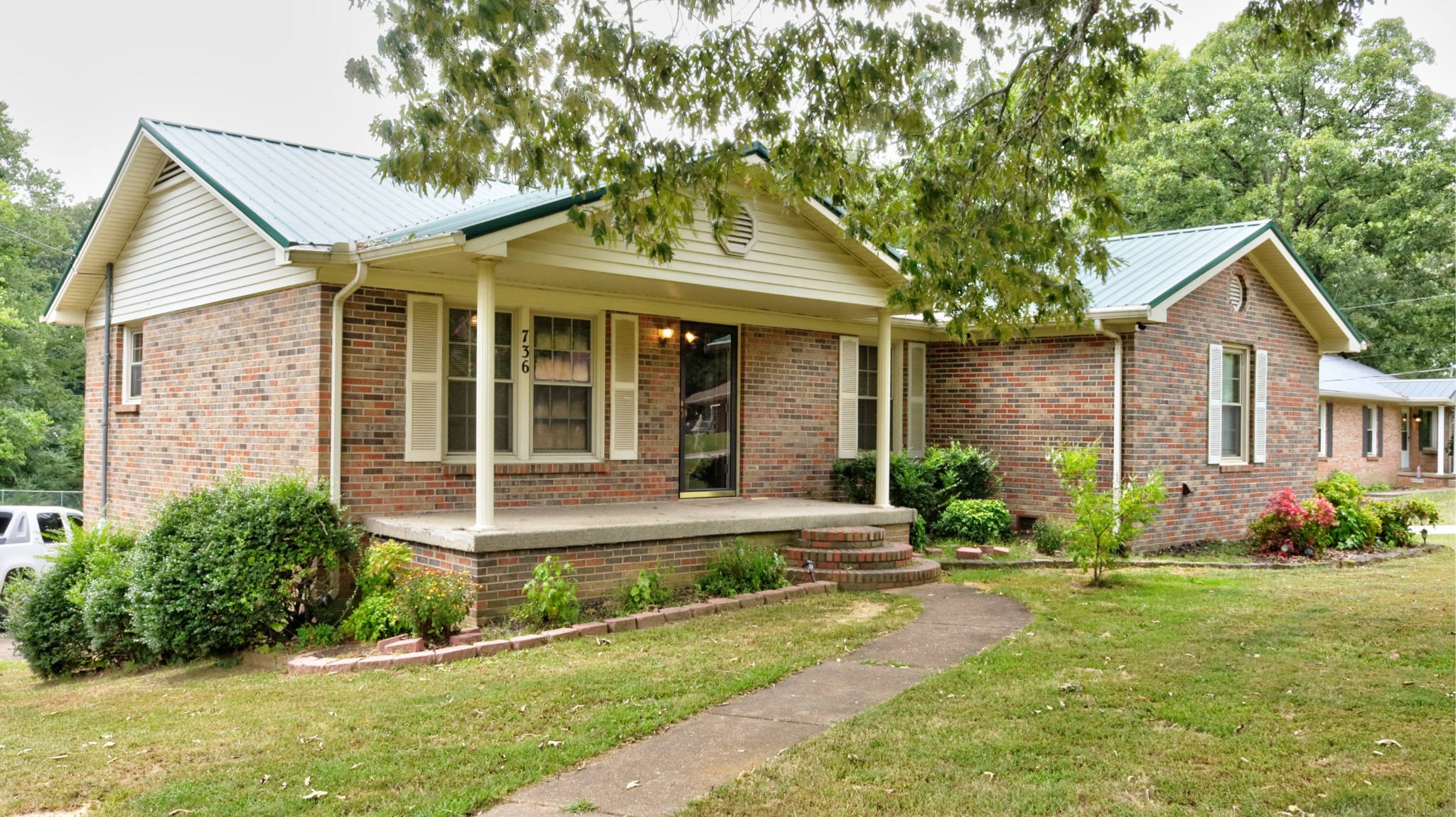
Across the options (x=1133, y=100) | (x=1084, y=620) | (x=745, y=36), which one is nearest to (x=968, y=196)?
(x=745, y=36)

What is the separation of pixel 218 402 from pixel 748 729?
782cm

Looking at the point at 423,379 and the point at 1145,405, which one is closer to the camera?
the point at 423,379

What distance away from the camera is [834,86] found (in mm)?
7242

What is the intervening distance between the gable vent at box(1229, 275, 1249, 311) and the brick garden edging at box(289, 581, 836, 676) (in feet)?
31.2

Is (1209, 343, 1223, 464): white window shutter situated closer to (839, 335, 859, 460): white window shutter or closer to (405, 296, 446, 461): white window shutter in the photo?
(839, 335, 859, 460): white window shutter

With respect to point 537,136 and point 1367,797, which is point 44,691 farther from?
point 1367,797

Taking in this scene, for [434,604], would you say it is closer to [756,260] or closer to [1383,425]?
[756,260]

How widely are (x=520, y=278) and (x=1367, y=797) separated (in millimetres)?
7971

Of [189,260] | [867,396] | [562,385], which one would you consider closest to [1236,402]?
[867,396]

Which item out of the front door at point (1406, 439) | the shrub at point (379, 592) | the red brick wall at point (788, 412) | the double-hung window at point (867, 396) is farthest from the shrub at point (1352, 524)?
→ the front door at point (1406, 439)

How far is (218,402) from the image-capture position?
422 inches

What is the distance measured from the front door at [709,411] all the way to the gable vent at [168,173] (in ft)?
19.7

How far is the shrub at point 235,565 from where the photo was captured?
8250 millimetres

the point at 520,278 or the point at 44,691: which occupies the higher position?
the point at 520,278
